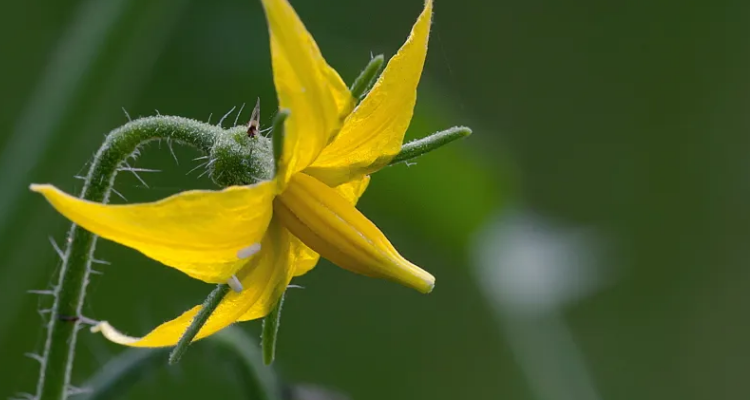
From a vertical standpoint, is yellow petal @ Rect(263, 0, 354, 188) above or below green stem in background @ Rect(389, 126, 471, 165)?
above

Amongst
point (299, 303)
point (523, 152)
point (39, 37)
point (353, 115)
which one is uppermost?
point (353, 115)

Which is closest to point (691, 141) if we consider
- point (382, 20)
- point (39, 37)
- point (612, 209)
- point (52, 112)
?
point (612, 209)

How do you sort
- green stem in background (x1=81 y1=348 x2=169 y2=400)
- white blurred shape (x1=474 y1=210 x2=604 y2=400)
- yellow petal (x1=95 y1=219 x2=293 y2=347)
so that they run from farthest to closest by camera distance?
white blurred shape (x1=474 y1=210 x2=604 y2=400), green stem in background (x1=81 y1=348 x2=169 y2=400), yellow petal (x1=95 y1=219 x2=293 y2=347)

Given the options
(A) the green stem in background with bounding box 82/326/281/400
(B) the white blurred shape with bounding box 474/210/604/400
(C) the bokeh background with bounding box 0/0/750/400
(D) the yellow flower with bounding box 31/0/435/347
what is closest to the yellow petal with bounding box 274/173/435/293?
(D) the yellow flower with bounding box 31/0/435/347

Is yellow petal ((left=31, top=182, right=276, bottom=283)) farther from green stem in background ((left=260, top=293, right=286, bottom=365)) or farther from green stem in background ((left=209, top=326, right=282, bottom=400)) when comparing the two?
green stem in background ((left=209, top=326, right=282, bottom=400))

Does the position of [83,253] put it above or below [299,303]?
above

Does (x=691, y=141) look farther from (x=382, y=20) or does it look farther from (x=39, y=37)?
(x=39, y=37)

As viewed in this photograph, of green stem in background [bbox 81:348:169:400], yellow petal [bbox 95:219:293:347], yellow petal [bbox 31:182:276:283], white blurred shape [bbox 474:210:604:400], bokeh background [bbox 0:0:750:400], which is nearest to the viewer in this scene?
yellow petal [bbox 31:182:276:283]

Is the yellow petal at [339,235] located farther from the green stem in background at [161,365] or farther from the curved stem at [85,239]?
the green stem in background at [161,365]
